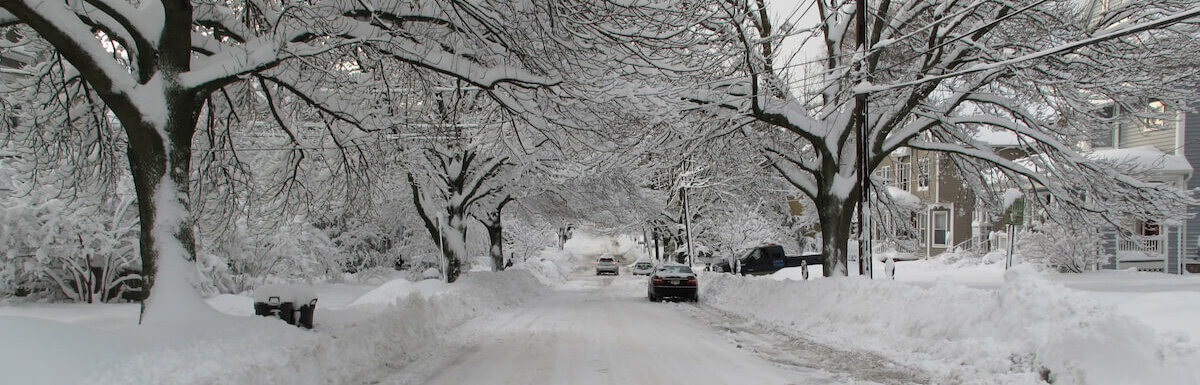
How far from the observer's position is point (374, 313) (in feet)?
37.6

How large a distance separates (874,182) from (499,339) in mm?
12183

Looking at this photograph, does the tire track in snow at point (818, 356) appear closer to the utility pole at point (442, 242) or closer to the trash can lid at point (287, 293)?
the trash can lid at point (287, 293)

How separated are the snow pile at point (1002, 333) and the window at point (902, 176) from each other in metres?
35.4

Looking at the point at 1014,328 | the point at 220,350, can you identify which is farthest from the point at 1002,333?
the point at 220,350

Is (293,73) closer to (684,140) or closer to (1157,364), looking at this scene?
(684,140)

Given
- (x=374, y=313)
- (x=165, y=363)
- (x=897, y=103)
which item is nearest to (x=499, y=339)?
(x=374, y=313)

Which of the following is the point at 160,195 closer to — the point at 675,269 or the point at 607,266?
the point at 675,269

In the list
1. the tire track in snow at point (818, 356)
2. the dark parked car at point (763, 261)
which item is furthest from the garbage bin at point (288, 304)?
the dark parked car at point (763, 261)

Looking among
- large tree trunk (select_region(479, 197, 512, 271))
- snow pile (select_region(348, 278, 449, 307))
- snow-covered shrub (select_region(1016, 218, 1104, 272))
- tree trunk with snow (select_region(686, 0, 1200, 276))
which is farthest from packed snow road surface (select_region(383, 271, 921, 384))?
snow-covered shrub (select_region(1016, 218, 1104, 272))

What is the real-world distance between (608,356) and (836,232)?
9335 millimetres

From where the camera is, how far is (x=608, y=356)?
9.89 metres

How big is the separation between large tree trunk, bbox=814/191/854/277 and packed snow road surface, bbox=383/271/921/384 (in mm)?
3290

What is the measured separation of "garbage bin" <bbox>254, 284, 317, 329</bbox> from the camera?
30.7ft

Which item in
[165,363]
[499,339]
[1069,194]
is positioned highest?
[1069,194]
